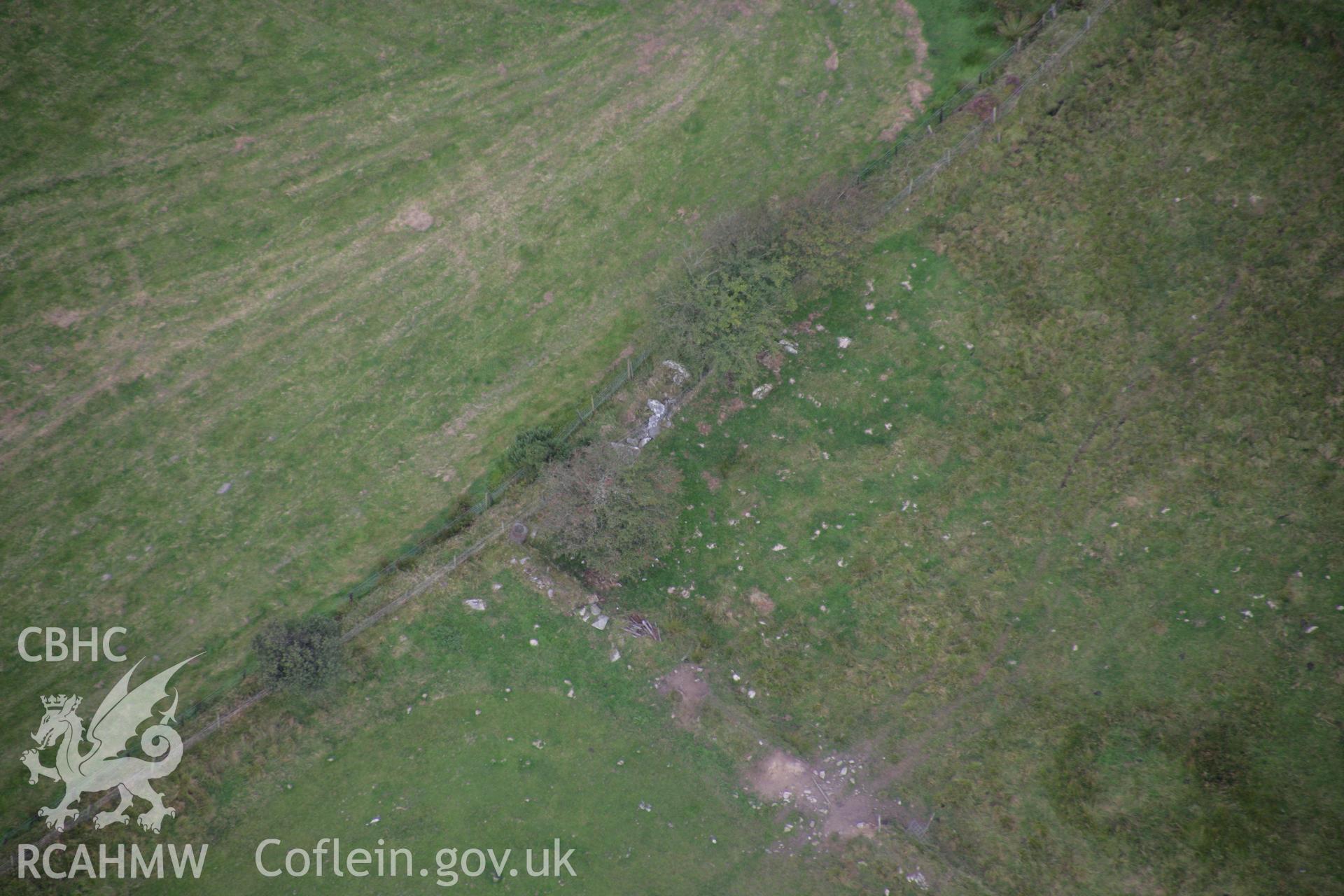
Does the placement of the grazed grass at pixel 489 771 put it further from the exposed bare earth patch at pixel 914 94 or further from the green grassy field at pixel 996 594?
the exposed bare earth patch at pixel 914 94

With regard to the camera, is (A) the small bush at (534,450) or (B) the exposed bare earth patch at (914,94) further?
(B) the exposed bare earth patch at (914,94)

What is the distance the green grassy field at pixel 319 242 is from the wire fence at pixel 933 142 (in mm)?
1151

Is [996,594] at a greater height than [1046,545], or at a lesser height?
lesser

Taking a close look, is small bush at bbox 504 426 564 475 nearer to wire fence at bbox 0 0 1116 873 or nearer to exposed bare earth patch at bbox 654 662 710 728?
wire fence at bbox 0 0 1116 873

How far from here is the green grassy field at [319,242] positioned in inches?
1368

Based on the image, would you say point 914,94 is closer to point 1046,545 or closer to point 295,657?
point 1046,545

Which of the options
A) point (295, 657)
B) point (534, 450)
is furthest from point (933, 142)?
point (295, 657)

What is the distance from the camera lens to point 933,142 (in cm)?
3712

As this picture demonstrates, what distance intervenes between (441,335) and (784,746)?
23901mm

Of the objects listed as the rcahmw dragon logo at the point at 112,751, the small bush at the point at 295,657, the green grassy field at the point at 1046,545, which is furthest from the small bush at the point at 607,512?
the rcahmw dragon logo at the point at 112,751

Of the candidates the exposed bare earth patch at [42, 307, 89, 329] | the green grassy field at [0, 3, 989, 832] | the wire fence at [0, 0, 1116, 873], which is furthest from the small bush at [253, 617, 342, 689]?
the exposed bare earth patch at [42, 307, 89, 329]

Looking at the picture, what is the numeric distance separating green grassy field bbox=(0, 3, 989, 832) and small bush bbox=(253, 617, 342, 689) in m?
2.78

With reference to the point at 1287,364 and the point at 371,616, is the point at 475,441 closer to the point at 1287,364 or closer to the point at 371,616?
the point at 371,616

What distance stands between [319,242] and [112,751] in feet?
78.0
